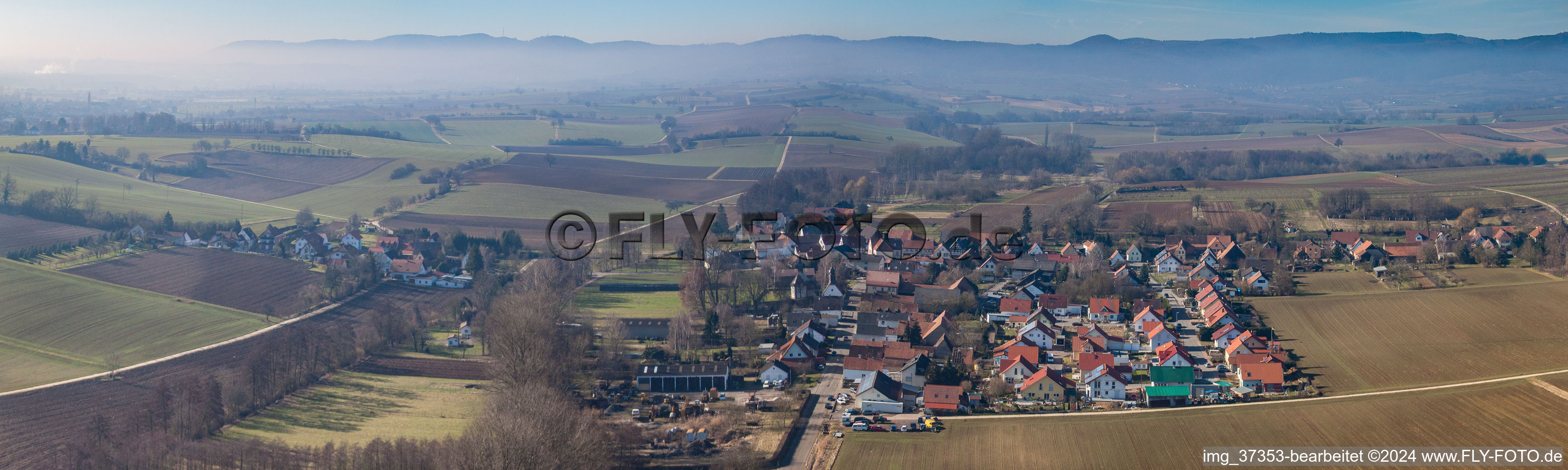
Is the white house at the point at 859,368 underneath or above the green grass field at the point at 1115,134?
underneath

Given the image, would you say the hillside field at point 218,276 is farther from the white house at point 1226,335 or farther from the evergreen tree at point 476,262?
the white house at point 1226,335

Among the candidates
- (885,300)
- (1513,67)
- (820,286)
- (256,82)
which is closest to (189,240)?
(820,286)

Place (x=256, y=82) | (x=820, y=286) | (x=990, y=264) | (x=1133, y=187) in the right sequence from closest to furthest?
(x=820, y=286) → (x=990, y=264) → (x=1133, y=187) → (x=256, y=82)

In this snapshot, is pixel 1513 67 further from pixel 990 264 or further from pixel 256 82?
pixel 256 82

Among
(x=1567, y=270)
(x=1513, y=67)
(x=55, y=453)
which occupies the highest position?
(x=1513, y=67)

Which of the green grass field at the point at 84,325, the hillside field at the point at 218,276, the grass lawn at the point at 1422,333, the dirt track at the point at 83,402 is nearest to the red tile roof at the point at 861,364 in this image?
the grass lawn at the point at 1422,333

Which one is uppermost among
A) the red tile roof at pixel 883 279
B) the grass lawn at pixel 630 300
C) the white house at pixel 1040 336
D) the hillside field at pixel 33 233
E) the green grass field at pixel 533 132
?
the green grass field at pixel 533 132

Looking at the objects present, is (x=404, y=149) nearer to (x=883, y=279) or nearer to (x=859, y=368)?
(x=883, y=279)

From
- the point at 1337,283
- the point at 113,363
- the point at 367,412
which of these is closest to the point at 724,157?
the point at 1337,283
